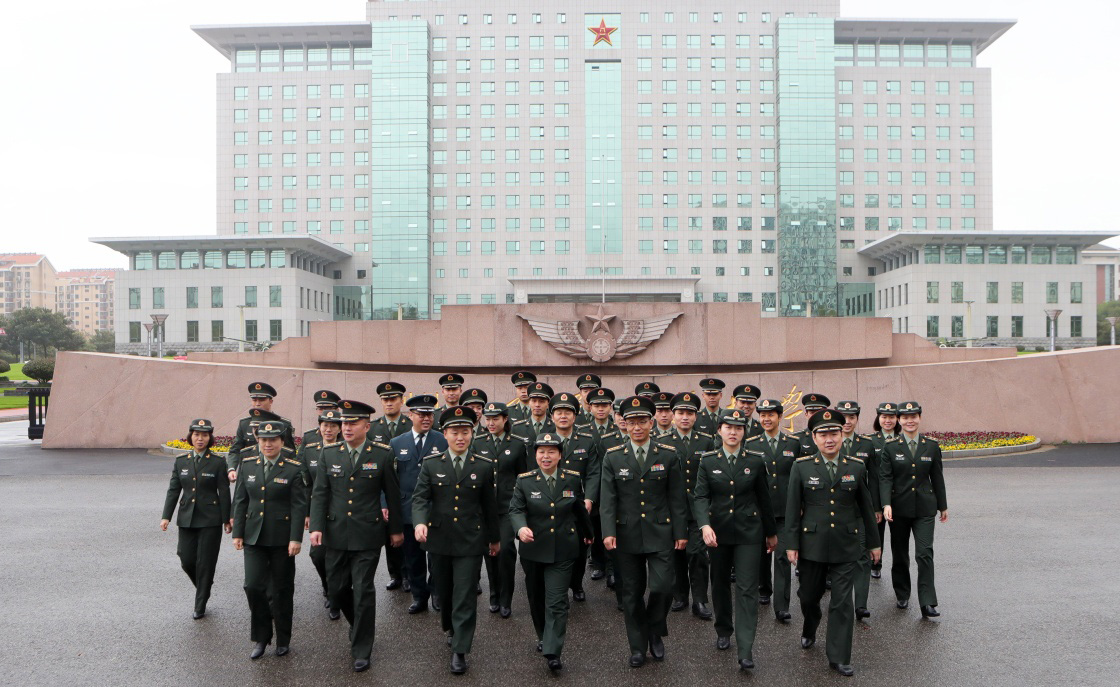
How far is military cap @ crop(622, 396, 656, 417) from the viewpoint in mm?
5617

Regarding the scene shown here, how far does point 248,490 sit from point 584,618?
2.77 metres

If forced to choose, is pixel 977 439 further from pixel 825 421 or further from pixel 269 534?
pixel 269 534

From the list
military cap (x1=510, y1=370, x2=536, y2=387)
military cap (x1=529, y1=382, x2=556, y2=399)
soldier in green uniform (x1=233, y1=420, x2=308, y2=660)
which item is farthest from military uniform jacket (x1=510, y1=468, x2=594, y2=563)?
military cap (x1=510, y1=370, x2=536, y2=387)

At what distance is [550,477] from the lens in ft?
18.1

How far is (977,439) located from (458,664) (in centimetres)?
1325

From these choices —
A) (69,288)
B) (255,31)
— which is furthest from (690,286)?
(69,288)

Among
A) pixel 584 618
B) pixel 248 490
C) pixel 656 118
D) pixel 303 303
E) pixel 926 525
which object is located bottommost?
pixel 584 618

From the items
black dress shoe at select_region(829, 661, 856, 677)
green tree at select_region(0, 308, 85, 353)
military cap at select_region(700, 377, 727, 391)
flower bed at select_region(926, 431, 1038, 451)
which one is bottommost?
black dress shoe at select_region(829, 661, 856, 677)

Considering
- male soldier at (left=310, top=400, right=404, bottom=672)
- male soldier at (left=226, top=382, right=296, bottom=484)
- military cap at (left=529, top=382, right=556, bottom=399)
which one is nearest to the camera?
male soldier at (left=310, top=400, right=404, bottom=672)

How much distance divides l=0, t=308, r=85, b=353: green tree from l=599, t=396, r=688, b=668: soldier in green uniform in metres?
84.7

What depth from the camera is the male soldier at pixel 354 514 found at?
5398mm

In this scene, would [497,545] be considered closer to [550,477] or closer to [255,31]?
[550,477]

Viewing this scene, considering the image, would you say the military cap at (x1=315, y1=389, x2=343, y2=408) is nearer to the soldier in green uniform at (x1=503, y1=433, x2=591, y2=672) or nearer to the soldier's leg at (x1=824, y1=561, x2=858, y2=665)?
the soldier in green uniform at (x1=503, y1=433, x2=591, y2=672)

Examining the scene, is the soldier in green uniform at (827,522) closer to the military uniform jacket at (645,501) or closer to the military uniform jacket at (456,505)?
the military uniform jacket at (645,501)
